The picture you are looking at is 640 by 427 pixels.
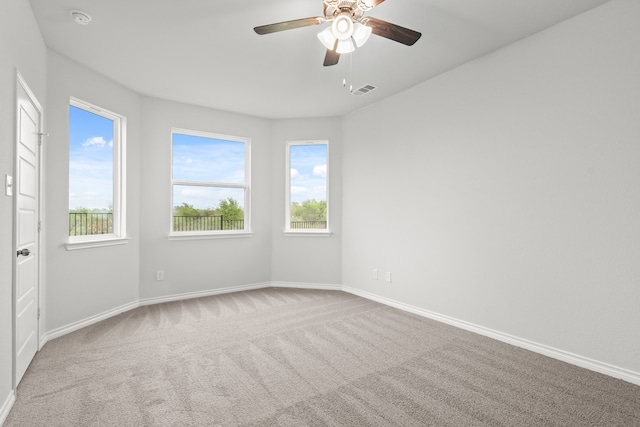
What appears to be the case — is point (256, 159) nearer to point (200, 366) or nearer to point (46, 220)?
point (46, 220)

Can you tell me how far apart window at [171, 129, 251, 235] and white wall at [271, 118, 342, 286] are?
18.2 inches

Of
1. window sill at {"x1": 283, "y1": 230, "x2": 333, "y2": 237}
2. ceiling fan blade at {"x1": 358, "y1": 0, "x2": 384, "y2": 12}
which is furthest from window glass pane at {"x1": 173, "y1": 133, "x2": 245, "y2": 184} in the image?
ceiling fan blade at {"x1": 358, "y1": 0, "x2": 384, "y2": 12}

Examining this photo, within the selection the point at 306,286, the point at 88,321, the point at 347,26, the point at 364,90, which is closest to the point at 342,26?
the point at 347,26

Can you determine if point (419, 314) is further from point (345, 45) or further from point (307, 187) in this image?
point (345, 45)

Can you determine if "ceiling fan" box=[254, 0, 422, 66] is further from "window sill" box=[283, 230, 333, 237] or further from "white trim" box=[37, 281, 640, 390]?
"window sill" box=[283, 230, 333, 237]

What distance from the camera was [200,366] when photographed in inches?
96.4

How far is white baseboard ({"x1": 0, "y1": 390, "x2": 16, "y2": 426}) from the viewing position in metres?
1.79

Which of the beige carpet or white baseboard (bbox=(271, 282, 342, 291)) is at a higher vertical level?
white baseboard (bbox=(271, 282, 342, 291))

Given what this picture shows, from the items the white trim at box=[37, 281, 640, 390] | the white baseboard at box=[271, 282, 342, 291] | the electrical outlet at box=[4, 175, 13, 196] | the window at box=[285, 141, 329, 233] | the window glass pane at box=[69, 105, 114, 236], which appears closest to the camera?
the electrical outlet at box=[4, 175, 13, 196]

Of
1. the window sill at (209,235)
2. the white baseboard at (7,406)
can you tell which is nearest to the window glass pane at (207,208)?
the window sill at (209,235)

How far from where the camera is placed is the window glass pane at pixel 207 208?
4.41 metres

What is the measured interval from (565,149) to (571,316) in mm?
1296

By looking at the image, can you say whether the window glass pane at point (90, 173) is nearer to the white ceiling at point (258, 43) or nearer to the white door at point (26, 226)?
the white ceiling at point (258, 43)

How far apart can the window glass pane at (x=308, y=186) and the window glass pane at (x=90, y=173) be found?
239 centimetres
